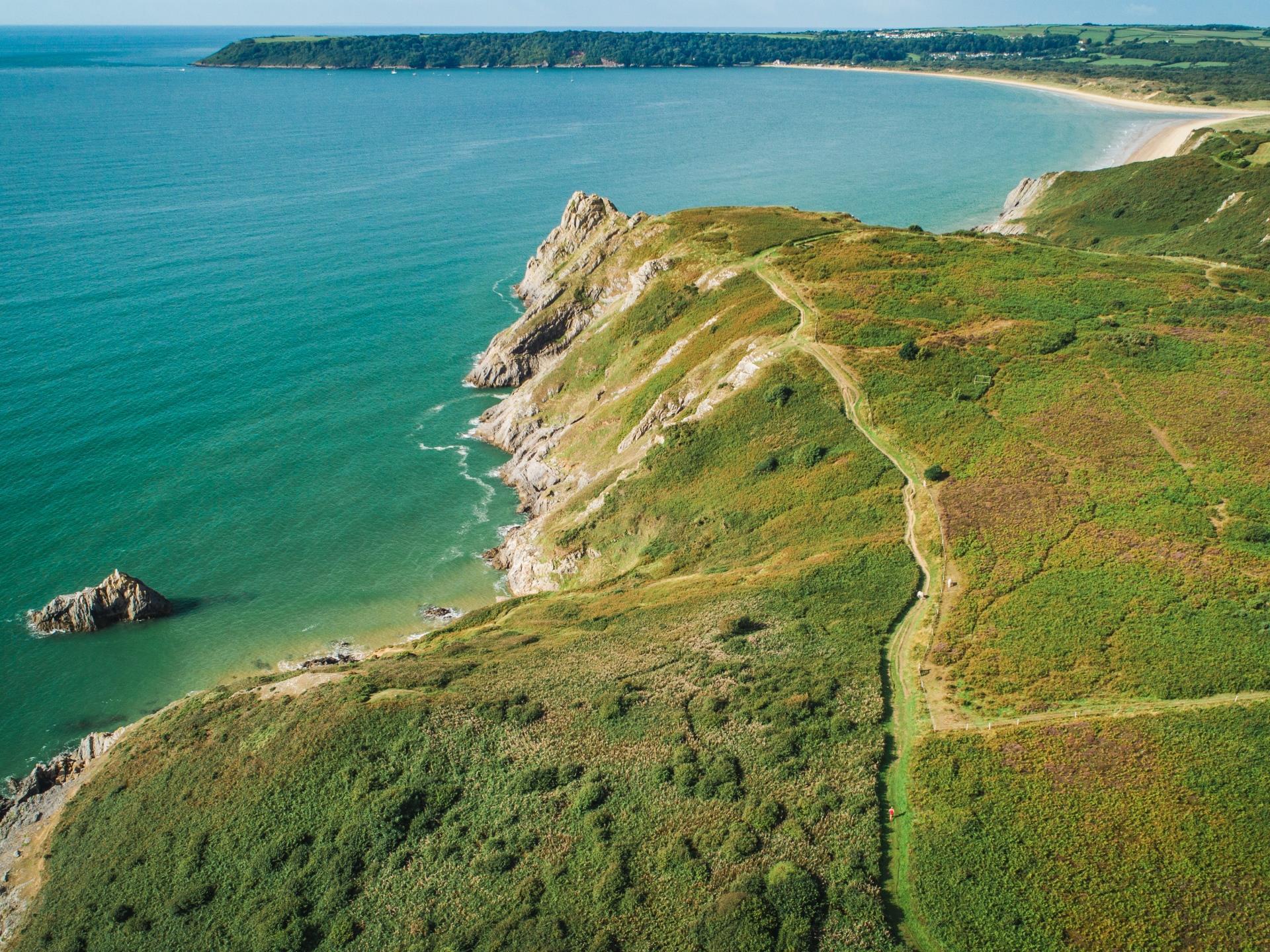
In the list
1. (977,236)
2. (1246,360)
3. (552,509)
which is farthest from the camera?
(977,236)

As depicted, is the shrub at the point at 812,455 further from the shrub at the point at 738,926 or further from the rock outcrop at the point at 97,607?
the rock outcrop at the point at 97,607

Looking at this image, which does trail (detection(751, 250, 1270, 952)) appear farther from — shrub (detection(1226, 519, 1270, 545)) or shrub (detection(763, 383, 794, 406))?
shrub (detection(763, 383, 794, 406))

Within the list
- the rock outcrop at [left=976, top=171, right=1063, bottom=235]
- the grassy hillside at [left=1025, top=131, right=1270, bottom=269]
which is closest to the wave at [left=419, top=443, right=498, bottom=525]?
the grassy hillside at [left=1025, top=131, right=1270, bottom=269]

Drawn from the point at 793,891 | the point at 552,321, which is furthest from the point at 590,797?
the point at 552,321

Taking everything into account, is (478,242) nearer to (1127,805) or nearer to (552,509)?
(552,509)

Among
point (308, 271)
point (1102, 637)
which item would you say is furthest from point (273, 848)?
point (308, 271)

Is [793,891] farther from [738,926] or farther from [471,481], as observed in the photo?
[471,481]

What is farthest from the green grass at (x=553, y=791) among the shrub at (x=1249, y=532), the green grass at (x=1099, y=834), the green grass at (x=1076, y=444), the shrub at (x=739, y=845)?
the shrub at (x=1249, y=532)
